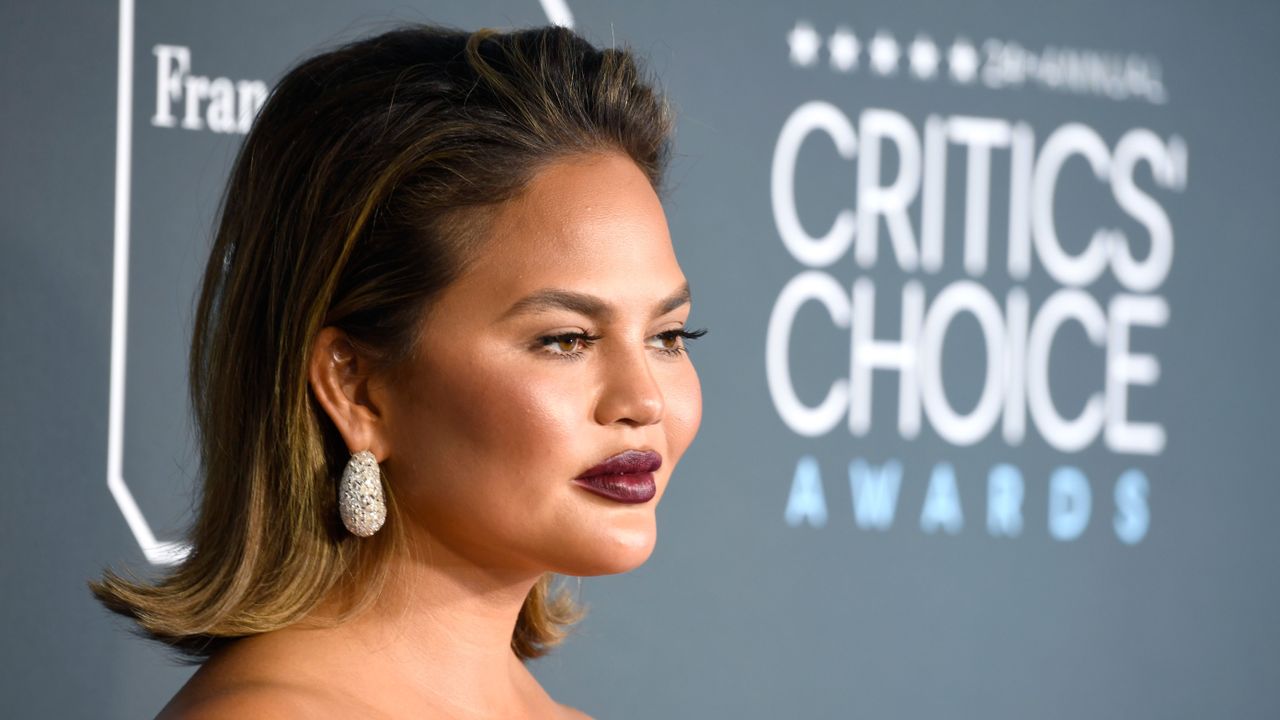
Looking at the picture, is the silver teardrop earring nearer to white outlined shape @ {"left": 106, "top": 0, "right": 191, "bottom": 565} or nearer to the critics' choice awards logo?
white outlined shape @ {"left": 106, "top": 0, "right": 191, "bottom": 565}

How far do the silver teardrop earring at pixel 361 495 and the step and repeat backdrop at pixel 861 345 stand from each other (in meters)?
0.99

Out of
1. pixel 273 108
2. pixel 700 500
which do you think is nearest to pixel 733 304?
pixel 700 500

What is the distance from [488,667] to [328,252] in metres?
0.43

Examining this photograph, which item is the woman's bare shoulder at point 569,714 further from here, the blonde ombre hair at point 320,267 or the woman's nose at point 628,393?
the woman's nose at point 628,393

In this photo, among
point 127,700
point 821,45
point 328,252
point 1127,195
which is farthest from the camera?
point 1127,195

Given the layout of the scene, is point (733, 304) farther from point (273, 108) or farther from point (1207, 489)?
A: point (273, 108)

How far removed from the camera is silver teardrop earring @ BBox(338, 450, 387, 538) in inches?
49.1

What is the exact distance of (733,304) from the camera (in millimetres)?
2475

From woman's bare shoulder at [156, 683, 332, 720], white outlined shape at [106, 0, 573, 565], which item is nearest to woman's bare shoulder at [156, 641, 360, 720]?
woman's bare shoulder at [156, 683, 332, 720]

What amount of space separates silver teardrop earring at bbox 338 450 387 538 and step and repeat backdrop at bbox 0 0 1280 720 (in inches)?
38.8

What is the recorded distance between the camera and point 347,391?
1.26m

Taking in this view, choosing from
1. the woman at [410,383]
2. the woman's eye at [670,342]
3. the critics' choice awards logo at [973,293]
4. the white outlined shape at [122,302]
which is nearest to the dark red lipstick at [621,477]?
the woman at [410,383]

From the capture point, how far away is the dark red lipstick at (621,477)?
4.03 ft

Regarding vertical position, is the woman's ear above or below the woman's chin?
above
